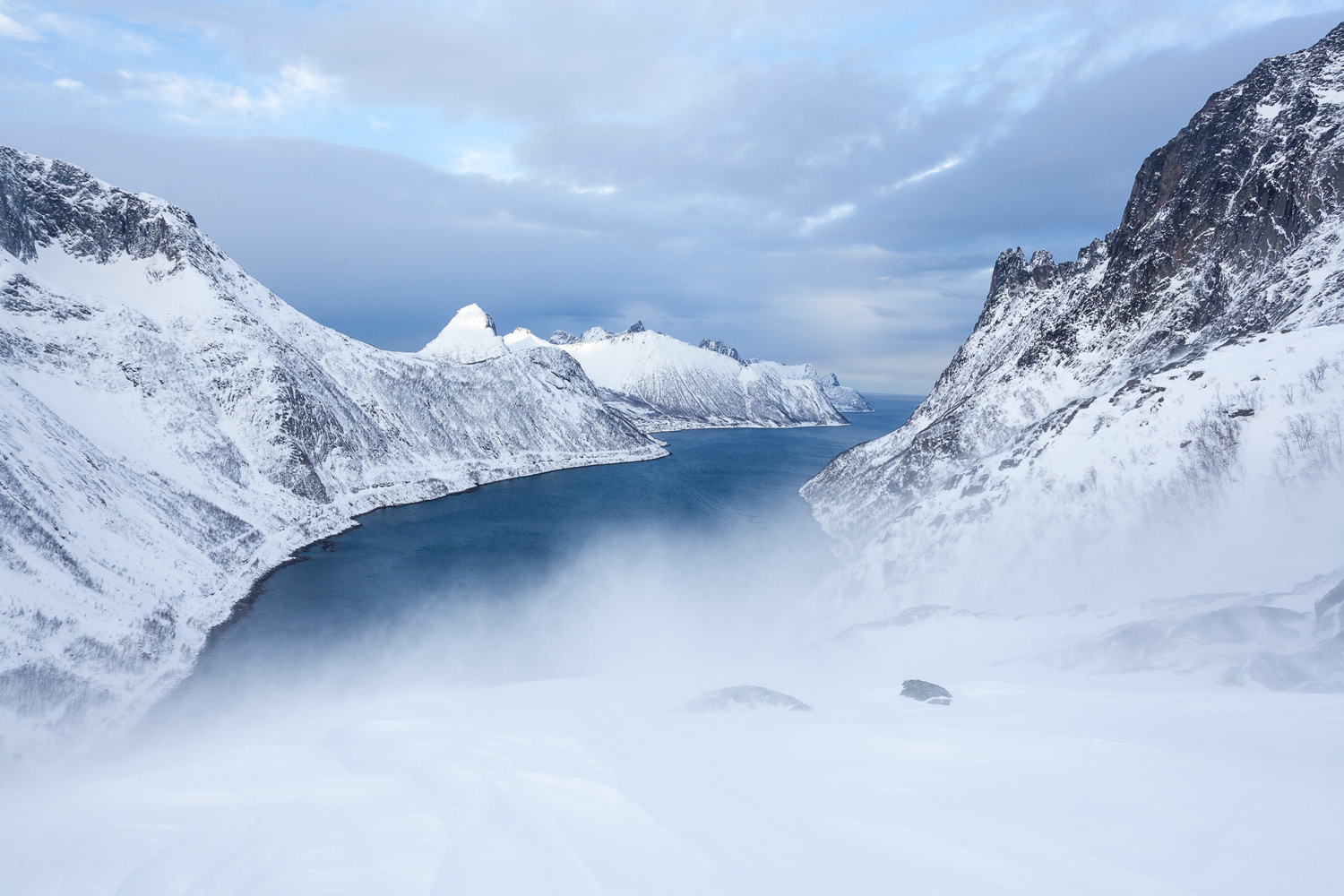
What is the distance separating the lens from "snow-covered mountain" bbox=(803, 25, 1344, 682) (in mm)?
33594

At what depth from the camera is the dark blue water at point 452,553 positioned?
1481 inches

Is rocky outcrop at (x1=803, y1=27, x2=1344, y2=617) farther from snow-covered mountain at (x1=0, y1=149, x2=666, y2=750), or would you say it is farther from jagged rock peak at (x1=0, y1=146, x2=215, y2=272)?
jagged rock peak at (x1=0, y1=146, x2=215, y2=272)

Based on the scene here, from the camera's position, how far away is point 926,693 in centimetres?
1900

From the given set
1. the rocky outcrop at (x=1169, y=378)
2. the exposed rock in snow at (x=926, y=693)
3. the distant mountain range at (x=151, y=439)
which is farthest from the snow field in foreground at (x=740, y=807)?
the rocky outcrop at (x=1169, y=378)

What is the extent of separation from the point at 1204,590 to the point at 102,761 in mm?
49758

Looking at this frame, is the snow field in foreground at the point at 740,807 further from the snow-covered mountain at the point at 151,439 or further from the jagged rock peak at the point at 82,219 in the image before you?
the jagged rock peak at the point at 82,219

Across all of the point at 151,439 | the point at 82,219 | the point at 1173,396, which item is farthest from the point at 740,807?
the point at 82,219

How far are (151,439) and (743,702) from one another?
60.5 meters

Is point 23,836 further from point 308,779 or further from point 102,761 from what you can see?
point 102,761

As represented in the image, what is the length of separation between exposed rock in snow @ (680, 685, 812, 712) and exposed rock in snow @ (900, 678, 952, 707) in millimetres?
3277

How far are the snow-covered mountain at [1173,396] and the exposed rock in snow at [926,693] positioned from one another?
11371mm

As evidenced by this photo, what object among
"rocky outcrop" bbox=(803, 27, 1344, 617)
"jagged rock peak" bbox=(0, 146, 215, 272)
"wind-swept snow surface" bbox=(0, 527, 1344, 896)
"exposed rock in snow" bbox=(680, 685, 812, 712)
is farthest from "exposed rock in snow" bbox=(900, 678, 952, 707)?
"jagged rock peak" bbox=(0, 146, 215, 272)

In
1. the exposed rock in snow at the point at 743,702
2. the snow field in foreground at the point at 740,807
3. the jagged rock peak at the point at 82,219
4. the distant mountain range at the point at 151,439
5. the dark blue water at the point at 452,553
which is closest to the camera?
Answer: the snow field in foreground at the point at 740,807

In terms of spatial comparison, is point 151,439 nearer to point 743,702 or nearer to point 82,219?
point 82,219
